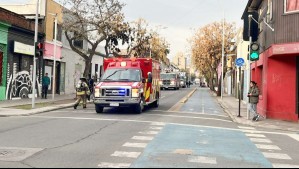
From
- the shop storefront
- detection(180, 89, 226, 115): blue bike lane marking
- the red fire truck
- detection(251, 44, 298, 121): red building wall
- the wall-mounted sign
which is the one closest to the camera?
detection(251, 44, 298, 121): red building wall

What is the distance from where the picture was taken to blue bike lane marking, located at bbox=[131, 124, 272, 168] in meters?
8.05

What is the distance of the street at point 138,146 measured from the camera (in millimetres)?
8008

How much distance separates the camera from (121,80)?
64.8ft

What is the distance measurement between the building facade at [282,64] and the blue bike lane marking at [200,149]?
5794 mm

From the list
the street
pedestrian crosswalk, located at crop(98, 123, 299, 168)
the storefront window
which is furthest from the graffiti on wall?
the storefront window

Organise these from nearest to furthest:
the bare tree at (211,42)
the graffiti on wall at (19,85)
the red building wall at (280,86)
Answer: the red building wall at (280,86) → the graffiti on wall at (19,85) → the bare tree at (211,42)

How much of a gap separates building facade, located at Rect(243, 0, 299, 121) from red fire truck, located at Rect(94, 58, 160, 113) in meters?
5.87

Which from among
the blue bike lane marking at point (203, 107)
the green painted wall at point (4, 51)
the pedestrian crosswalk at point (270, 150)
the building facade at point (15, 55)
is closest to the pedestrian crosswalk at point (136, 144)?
the pedestrian crosswalk at point (270, 150)

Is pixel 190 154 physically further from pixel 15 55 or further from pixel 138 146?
pixel 15 55

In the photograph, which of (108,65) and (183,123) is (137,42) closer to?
(108,65)

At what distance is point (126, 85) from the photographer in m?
19.0

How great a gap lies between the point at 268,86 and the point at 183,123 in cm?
564

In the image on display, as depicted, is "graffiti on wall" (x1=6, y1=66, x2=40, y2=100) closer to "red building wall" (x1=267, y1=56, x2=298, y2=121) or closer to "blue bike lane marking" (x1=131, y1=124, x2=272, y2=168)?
"blue bike lane marking" (x1=131, y1=124, x2=272, y2=168)

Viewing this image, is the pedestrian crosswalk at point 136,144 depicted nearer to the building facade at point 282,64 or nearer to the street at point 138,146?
the street at point 138,146
